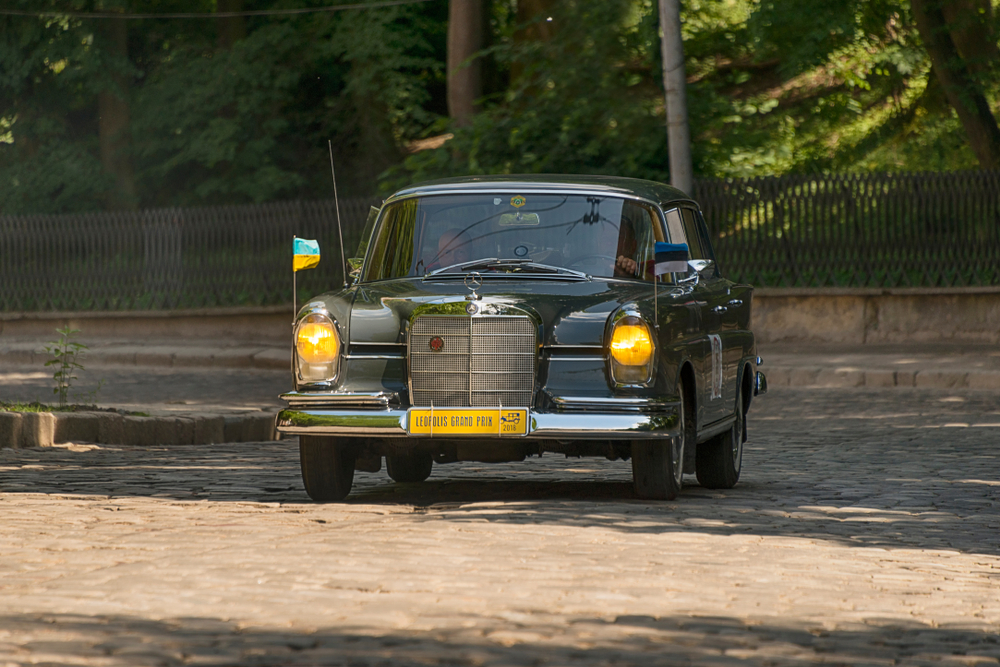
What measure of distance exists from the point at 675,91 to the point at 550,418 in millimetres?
12423

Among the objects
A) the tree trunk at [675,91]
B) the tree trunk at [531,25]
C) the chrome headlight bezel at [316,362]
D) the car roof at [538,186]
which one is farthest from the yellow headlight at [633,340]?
the tree trunk at [531,25]

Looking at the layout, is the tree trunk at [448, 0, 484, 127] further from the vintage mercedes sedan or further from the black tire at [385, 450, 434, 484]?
the vintage mercedes sedan

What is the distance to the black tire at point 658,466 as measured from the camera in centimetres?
838

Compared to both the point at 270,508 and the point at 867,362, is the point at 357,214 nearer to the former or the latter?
the point at 867,362

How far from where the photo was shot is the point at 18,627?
4934mm

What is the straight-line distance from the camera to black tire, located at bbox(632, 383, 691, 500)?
838 cm

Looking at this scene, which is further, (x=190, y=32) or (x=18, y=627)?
(x=190, y=32)

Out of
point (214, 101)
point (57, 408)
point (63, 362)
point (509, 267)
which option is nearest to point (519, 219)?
point (509, 267)

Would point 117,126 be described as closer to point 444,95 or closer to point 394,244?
point 444,95

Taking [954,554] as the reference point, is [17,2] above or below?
above

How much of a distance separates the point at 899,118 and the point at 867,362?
8775 millimetres

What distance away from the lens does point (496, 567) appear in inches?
245

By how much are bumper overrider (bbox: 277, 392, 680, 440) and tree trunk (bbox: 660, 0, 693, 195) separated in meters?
12.0

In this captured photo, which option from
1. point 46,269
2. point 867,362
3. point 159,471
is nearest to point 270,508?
point 159,471
